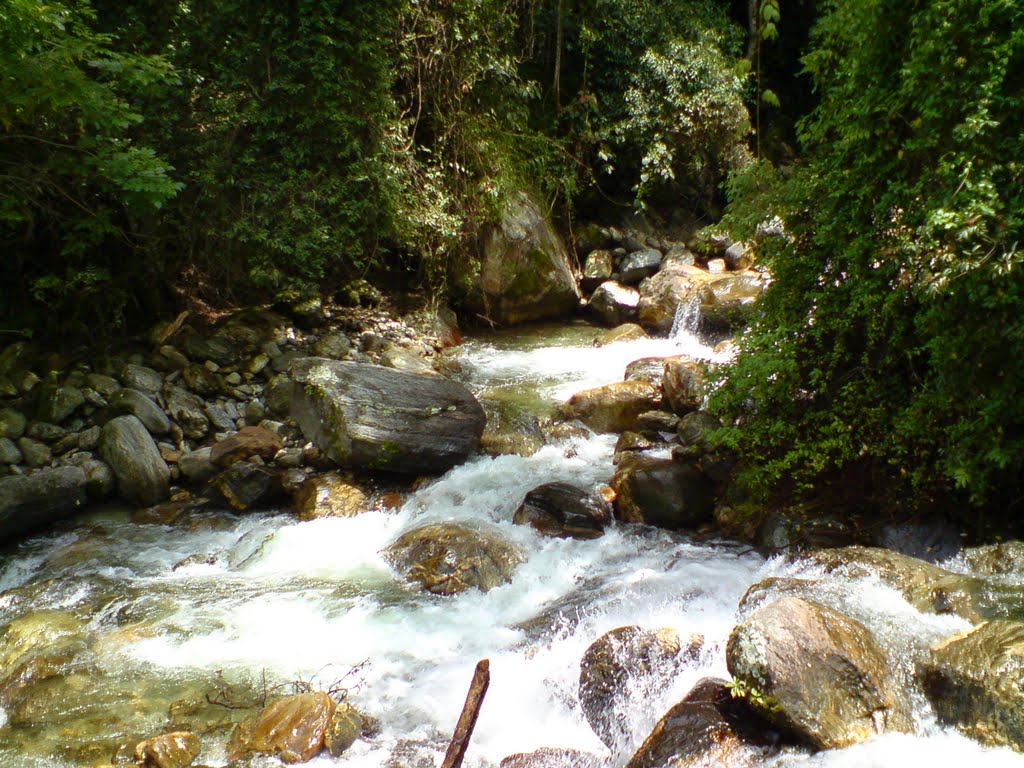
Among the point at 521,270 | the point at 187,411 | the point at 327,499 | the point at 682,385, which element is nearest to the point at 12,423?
the point at 187,411

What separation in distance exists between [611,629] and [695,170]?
11.3 meters

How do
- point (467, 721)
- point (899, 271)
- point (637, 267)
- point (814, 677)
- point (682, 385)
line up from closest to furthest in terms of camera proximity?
point (467, 721), point (814, 677), point (899, 271), point (682, 385), point (637, 267)

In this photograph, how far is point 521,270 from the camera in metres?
11.7

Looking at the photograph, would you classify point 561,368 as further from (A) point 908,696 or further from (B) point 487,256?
(A) point 908,696

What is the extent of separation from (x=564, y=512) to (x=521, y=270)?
5.95 metres

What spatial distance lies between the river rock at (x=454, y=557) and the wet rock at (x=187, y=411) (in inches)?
110

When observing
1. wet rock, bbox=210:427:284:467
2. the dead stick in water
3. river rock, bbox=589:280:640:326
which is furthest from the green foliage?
river rock, bbox=589:280:640:326

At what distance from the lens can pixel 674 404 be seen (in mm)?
7930

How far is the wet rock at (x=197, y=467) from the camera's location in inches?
289

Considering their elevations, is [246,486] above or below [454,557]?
above

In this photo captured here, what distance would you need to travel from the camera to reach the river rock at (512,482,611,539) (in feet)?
20.9

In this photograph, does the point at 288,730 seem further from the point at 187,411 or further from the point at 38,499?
the point at 187,411

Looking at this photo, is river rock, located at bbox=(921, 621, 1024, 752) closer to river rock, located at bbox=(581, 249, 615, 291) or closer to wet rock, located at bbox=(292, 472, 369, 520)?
wet rock, located at bbox=(292, 472, 369, 520)

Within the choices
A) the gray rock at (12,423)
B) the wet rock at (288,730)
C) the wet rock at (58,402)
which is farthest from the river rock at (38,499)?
the wet rock at (288,730)
